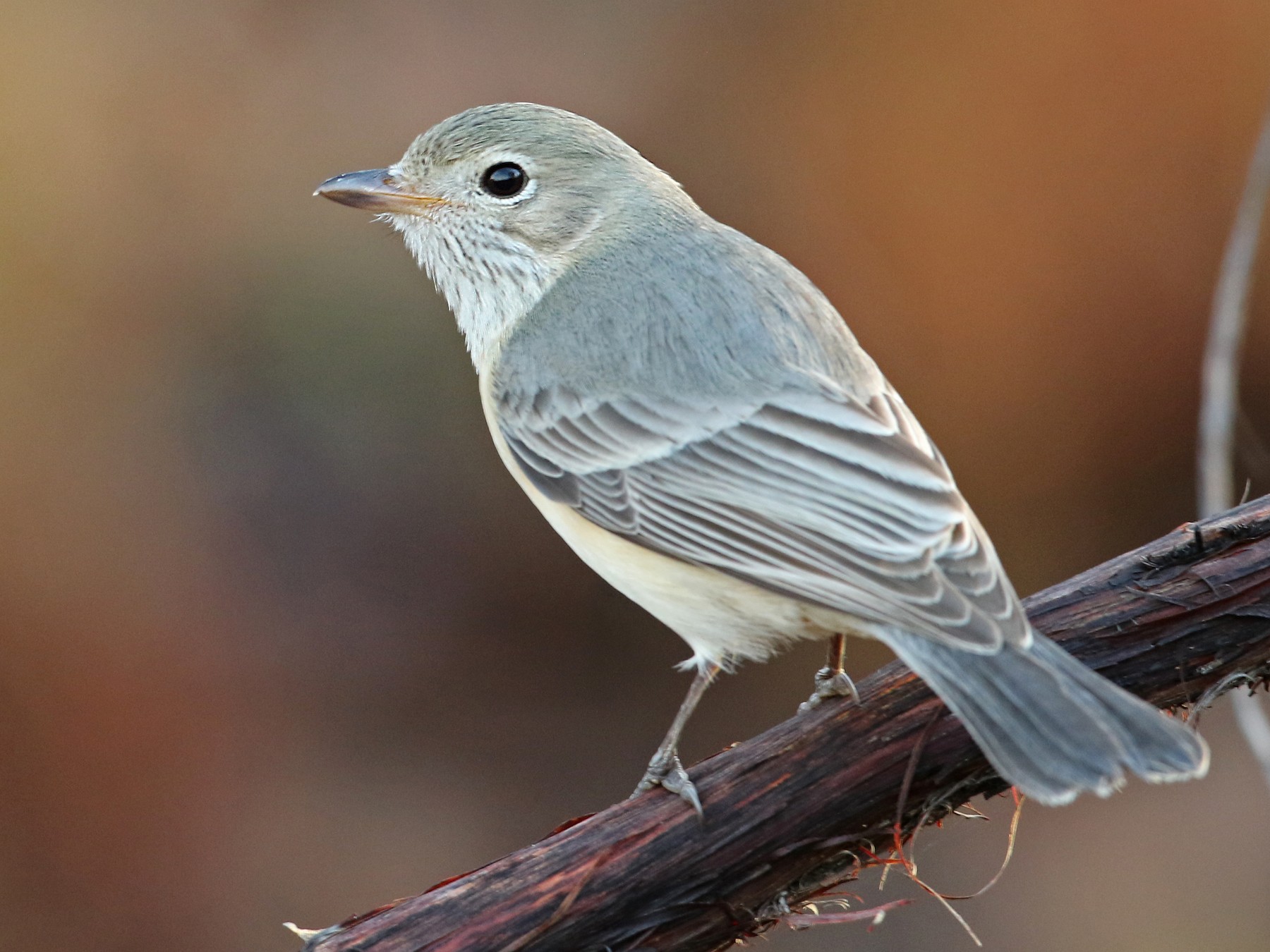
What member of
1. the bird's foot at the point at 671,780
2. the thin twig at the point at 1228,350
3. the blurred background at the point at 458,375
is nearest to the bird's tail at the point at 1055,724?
the bird's foot at the point at 671,780

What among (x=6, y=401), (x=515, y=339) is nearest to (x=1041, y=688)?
(x=515, y=339)

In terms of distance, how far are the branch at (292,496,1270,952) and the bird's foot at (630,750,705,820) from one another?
28mm

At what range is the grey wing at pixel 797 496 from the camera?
315cm

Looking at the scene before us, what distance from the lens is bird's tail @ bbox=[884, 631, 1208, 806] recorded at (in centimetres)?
284

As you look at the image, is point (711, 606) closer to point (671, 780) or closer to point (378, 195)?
point (671, 780)

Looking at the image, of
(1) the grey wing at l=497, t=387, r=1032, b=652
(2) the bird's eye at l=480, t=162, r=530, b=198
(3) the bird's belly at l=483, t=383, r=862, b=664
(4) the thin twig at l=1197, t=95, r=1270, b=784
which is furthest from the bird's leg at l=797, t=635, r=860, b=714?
(2) the bird's eye at l=480, t=162, r=530, b=198

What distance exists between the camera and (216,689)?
635 centimetres

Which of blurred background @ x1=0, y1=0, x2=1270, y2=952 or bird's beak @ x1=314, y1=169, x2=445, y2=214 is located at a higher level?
bird's beak @ x1=314, y1=169, x2=445, y2=214

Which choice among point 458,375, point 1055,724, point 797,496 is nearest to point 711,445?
point 797,496

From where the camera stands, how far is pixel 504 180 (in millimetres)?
4418

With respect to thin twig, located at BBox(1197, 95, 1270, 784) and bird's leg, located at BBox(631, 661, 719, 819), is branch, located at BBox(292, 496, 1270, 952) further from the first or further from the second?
thin twig, located at BBox(1197, 95, 1270, 784)

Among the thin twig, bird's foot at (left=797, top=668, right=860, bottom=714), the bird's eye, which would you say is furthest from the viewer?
the bird's eye

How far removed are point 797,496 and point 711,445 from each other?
1.07 ft

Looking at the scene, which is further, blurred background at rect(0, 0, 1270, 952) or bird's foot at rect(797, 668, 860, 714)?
blurred background at rect(0, 0, 1270, 952)
